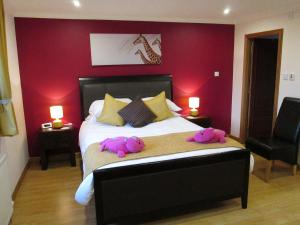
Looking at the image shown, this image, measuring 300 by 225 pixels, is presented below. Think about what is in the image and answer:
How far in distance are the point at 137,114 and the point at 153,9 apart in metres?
1.55

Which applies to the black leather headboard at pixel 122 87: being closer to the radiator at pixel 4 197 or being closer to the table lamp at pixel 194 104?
the table lamp at pixel 194 104

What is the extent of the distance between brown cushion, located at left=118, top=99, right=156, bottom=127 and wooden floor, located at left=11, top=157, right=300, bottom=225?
3.53 feet

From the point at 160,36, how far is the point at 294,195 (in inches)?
121

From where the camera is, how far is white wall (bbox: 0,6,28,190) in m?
3.00

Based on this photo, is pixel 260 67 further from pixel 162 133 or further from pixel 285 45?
pixel 162 133

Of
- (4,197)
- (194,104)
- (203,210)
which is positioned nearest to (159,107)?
(194,104)

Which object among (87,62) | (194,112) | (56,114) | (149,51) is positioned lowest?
(194,112)

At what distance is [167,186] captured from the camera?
2.22 m

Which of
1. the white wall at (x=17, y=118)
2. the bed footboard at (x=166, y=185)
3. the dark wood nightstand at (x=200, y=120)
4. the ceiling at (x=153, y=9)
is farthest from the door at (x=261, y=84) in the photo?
the white wall at (x=17, y=118)

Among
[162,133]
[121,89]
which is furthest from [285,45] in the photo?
[121,89]

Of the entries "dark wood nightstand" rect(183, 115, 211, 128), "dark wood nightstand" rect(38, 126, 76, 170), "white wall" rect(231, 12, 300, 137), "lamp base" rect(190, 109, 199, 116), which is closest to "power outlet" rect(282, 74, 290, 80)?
"white wall" rect(231, 12, 300, 137)

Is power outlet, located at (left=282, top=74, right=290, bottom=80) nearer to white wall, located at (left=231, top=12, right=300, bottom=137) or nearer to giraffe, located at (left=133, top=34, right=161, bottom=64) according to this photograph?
white wall, located at (left=231, top=12, right=300, bottom=137)

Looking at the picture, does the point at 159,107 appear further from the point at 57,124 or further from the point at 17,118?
the point at 17,118

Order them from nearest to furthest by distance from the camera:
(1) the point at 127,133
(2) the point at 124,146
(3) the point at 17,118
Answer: (2) the point at 124,146 → (1) the point at 127,133 → (3) the point at 17,118
